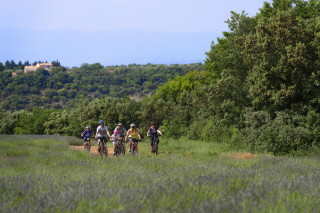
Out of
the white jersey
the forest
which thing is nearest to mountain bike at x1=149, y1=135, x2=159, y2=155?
the white jersey

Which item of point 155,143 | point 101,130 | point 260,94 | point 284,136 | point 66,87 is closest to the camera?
point 101,130

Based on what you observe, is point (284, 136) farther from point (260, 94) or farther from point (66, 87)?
point (66, 87)

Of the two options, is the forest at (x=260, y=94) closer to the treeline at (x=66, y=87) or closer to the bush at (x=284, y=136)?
the bush at (x=284, y=136)

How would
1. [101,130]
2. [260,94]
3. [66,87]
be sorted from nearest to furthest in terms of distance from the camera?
[101,130]
[260,94]
[66,87]

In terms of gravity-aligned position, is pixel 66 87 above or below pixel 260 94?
above

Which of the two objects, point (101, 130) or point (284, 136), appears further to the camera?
point (284, 136)

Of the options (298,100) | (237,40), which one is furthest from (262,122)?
(237,40)

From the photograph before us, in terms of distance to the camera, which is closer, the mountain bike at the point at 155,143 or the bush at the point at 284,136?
the mountain bike at the point at 155,143

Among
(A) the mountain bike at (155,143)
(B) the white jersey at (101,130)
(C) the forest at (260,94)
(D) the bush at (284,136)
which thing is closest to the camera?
(B) the white jersey at (101,130)

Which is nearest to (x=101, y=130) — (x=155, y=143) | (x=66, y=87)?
(x=155, y=143)

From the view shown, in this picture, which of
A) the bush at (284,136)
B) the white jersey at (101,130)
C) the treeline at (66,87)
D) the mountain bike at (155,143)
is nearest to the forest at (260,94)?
the bush at (284,136)

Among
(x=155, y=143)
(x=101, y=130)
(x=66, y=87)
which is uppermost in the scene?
(x=66, y=87)

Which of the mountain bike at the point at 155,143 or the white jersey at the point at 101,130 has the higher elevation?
the white jersey at the point at 101,130

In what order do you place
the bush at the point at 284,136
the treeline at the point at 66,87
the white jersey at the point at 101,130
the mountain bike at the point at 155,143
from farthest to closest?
the treeline at the point at 66,87
the bush at the point at 284,136
the mountain bike at the point at 155,143
the white jersey at the point at 101,130
